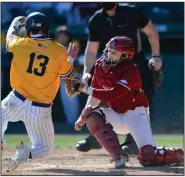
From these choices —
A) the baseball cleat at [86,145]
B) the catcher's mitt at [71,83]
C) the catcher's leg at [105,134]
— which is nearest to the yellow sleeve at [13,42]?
the catcher's mitt at [71,83]

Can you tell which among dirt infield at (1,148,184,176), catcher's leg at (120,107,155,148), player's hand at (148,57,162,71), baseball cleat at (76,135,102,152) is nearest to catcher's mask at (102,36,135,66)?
catcher's leg at (120,107,155,148)

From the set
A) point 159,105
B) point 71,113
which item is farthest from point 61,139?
point 159,105

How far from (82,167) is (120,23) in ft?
6.75

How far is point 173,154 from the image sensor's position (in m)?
6.82

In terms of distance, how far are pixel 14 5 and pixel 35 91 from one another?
22.9 feet

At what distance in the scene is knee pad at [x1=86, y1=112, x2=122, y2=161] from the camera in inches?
265

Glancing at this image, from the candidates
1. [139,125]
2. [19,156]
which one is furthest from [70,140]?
[19,156]

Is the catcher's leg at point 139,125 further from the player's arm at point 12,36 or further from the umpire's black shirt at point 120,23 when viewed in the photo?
the umpire's black shirt at point 120,23

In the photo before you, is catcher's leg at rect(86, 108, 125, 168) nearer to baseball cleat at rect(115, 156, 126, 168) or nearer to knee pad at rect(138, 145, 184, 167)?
baseball cleat at rect(115, 156, 126, 168)

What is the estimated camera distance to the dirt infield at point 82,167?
644cm

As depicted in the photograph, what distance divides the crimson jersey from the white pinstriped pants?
56 cm

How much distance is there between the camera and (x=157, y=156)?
6.74 m

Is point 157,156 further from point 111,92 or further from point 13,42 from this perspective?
point 13,42

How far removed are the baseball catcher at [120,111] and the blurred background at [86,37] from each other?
6185 mm
